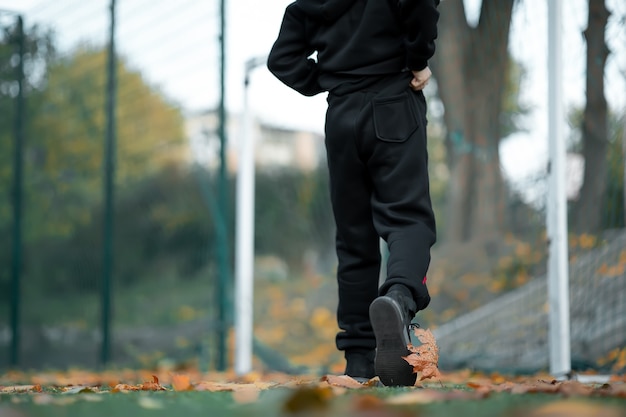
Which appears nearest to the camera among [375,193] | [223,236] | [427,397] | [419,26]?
[427,397]

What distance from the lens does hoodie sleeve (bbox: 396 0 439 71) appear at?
262 centimetres

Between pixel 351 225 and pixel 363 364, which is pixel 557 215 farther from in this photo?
pixel 363 364

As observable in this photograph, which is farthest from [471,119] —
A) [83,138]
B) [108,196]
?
[83,138]

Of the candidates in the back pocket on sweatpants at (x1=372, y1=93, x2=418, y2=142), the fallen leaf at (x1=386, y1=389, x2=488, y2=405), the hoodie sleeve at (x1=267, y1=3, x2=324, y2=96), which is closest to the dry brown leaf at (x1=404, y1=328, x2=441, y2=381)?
the fallen leaf at (x1=386, y1=389, x2=488, y2=405)

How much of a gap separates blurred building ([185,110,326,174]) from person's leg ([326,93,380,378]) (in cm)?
305

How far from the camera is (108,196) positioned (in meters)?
6.83

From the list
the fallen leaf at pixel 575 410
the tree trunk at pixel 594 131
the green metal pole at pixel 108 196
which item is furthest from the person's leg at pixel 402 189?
the green metal pole at pixel 108 196

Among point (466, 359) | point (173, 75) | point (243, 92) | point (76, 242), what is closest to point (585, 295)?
point (466, 359)

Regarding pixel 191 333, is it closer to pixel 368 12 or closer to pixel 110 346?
pixel 110 346

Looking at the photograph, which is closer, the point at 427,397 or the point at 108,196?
Result: the point at 427,397

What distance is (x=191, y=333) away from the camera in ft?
20.9

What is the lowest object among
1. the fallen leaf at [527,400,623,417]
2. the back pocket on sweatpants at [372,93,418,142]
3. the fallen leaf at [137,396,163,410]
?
the fallen leaf at [137,396,163,410]

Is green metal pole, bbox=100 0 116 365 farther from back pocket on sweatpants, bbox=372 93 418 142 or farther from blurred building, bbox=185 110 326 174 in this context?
back pocket on sweatpants, bbox=372 93 418 142

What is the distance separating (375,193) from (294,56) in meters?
0.55
